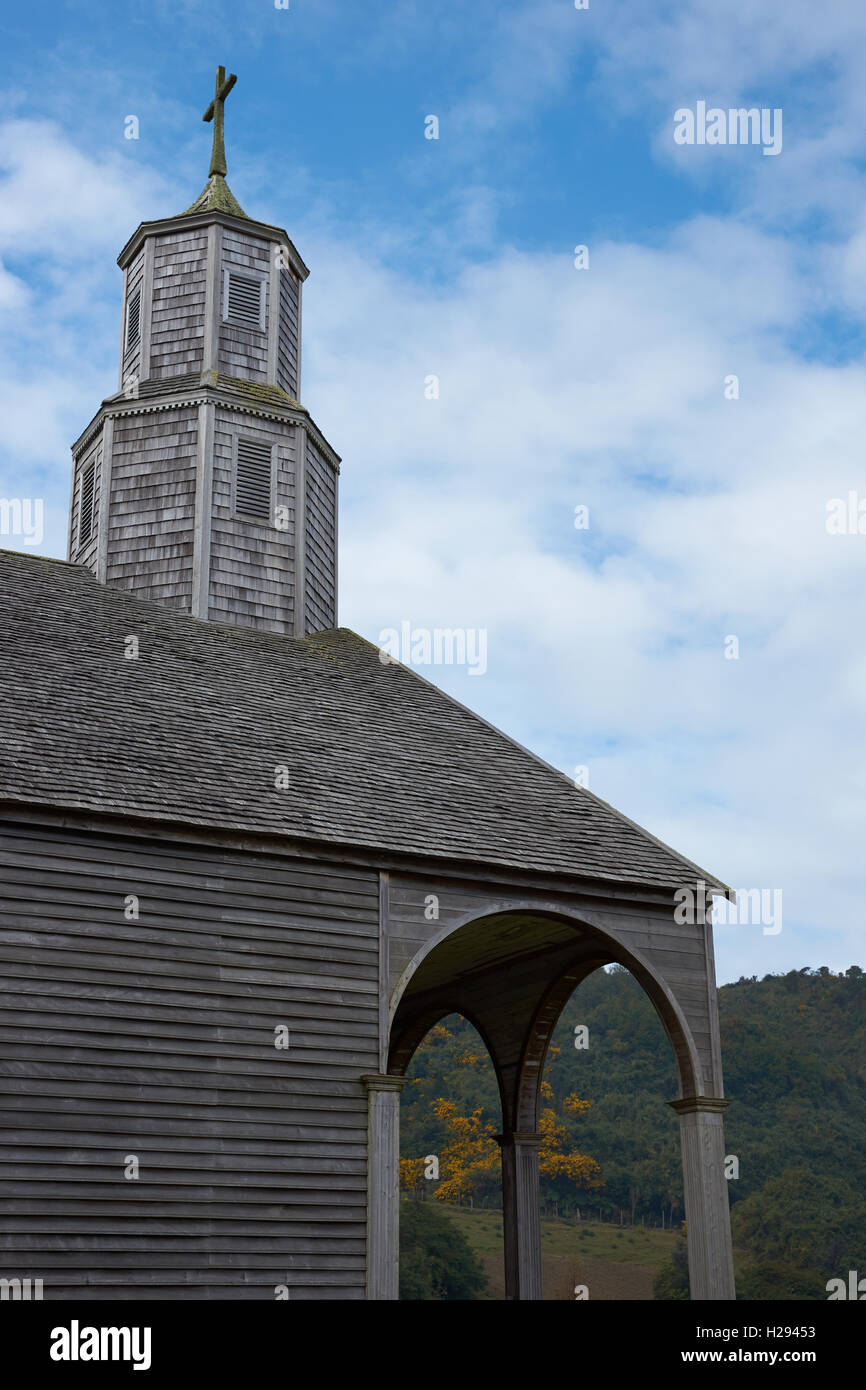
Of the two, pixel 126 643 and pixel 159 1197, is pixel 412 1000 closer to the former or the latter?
pixel 126 643

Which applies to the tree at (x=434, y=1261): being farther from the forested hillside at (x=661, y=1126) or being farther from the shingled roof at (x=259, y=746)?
the shingled roof at (x=259, y=746)

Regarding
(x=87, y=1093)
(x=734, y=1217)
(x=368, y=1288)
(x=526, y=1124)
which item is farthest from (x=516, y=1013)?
(x=734, y=1217)

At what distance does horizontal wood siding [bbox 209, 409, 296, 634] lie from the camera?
65.5ft

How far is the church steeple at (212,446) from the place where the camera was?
795 inches

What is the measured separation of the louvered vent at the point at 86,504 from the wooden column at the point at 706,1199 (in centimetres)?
1233

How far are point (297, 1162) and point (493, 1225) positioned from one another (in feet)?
141

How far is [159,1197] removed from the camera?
40.2 ft

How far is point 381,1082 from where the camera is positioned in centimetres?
1356

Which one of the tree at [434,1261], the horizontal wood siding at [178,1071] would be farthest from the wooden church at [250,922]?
the tree at [434,1261]

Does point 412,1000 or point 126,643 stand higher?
point 126,643

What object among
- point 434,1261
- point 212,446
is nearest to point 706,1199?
point 212,446

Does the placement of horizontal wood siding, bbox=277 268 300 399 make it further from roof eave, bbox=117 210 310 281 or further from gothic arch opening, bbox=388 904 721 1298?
gothic arch opening, bbox=388 904 721 1298

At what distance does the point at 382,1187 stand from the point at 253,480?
445 inches

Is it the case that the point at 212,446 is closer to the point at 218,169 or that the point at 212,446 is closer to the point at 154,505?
the point at 154,505
